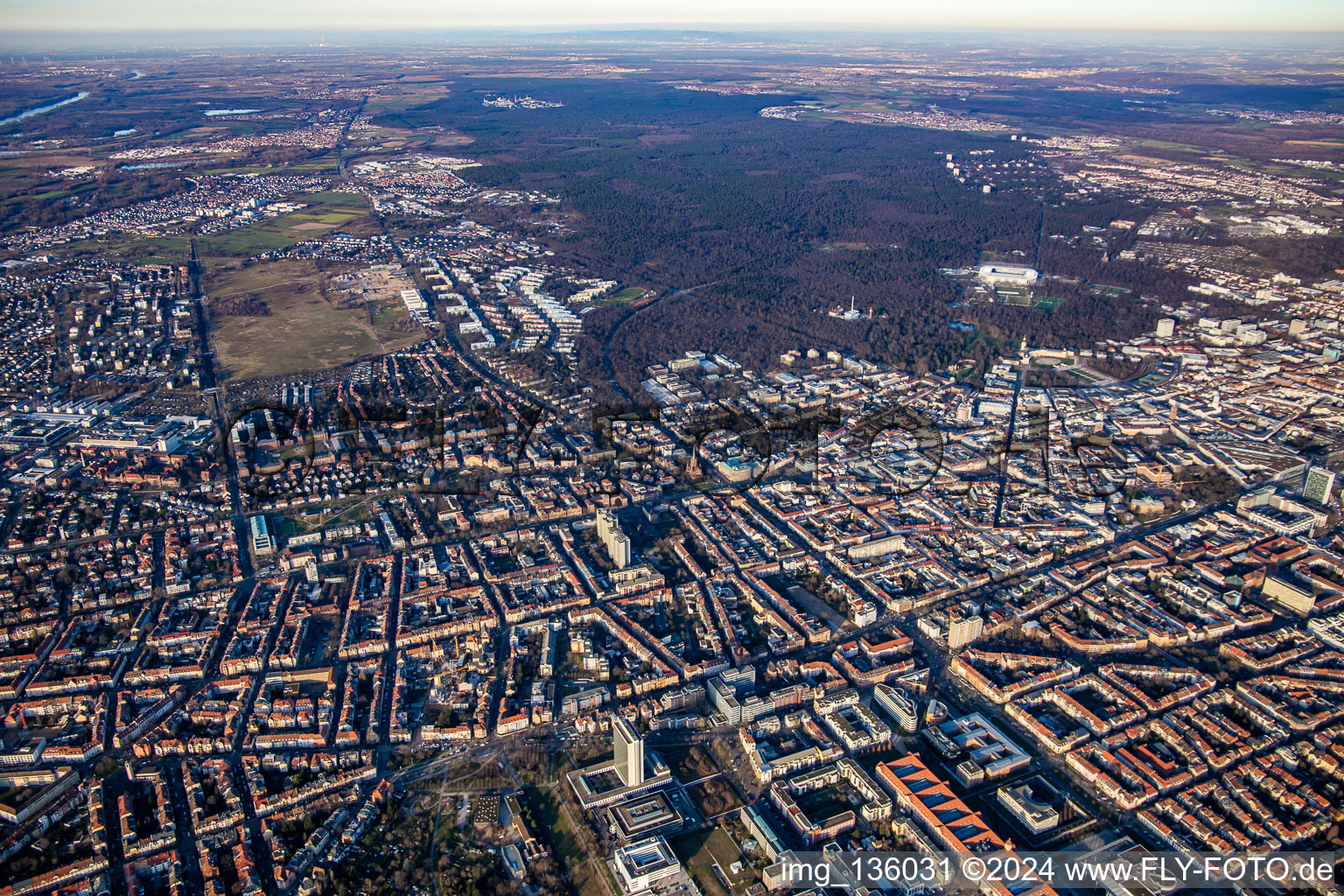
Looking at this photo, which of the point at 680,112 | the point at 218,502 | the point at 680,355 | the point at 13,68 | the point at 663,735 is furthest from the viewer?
the point at 13,68

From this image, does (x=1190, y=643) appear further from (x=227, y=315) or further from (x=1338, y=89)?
(x=1338, y=89)

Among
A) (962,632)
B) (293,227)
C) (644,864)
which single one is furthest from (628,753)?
(293,227)

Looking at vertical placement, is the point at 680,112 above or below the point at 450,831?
above

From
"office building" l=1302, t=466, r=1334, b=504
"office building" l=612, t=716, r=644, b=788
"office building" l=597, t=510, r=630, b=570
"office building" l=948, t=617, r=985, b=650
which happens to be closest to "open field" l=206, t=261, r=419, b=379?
"office building" l=597, t=510, r=630, b=570

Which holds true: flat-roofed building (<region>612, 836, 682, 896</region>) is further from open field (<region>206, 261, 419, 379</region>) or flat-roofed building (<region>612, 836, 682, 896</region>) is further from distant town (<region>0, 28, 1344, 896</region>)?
open field (<region>206, 261, 419, 379</region>)

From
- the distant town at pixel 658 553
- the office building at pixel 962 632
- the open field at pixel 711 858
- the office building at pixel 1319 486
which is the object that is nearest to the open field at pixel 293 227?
the distant town at pixel 658 553

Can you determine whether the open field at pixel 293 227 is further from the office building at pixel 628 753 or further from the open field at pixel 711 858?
the open field at pixel 711 858

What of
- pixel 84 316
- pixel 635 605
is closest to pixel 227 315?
pixel 84 316

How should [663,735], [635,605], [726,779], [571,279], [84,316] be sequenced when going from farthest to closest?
[571,279] < [84,316] < [635,605] < [663,735] < [726,779]
